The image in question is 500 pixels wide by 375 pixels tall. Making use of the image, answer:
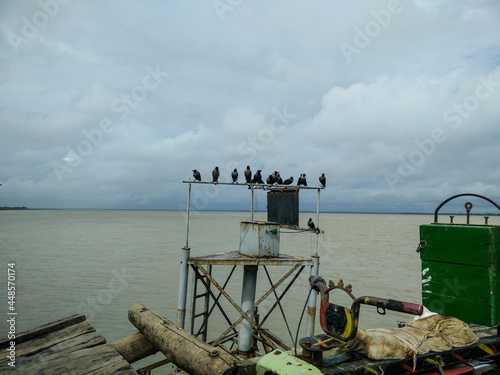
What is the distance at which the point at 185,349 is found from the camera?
151 inches

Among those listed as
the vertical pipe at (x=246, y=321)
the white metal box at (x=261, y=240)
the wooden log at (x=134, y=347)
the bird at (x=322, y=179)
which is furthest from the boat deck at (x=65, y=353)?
the bird at (x=322, y=179)

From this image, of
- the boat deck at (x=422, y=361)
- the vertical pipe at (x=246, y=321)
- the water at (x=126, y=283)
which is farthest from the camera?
the water at (x=126, y=283)

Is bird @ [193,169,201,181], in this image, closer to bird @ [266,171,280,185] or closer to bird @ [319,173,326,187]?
bird @ [266,171,280,185]

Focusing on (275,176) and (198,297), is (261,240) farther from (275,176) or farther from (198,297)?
(198,297)

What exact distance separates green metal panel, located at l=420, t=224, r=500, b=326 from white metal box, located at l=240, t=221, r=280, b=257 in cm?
387

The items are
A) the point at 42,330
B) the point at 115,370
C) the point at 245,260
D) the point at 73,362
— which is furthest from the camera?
the point at 245,260

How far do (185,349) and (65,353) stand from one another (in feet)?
4.78

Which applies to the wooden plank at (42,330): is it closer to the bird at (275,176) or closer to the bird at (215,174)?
the bird at (215,174)

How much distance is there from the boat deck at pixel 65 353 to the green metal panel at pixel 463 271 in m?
4.86

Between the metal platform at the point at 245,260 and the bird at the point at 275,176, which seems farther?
the bird at the point at 275,176

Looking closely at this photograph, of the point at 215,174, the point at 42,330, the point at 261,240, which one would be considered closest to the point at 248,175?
the point at 215,174

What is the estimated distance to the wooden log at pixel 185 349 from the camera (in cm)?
329

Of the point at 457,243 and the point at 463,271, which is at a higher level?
the point at 457,243

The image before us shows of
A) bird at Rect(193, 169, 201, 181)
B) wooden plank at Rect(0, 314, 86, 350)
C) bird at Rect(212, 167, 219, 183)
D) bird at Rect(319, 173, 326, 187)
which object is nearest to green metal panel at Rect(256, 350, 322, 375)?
wooden plank at Rect(0, 314, 86, 350)
